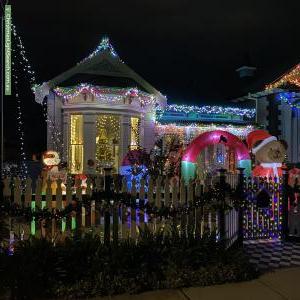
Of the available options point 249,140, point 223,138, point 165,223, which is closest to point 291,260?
point 165,223

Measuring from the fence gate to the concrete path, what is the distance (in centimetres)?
223

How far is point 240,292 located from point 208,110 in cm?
1415

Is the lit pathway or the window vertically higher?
the window

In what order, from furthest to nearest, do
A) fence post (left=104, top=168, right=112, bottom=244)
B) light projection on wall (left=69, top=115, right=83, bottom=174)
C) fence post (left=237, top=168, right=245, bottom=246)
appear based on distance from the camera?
light projection on wall (left=69, top=115, right=83, bottom=174) → fence post (left=237, top=168, right=245, bottom=246) → fence post (left=104, top=168, right=112, bottom=244)

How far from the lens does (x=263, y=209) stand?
875 cm

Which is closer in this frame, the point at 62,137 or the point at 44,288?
the point at 44,288

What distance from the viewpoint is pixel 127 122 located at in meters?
17.0

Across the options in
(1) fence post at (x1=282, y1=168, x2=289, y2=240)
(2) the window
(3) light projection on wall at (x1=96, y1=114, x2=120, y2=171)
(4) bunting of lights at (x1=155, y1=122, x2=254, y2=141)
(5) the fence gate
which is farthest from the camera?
(4) bunting of lights at (x1=155, y1=122, x2=254, y2=141)

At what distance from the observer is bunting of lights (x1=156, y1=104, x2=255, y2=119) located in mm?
18781

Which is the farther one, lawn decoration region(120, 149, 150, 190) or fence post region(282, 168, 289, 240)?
lawn decoration region(120, 149, 150, 190)

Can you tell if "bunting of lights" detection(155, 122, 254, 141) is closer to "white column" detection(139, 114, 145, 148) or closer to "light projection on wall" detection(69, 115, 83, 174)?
"white column" detection(139, 114, 145, 148)

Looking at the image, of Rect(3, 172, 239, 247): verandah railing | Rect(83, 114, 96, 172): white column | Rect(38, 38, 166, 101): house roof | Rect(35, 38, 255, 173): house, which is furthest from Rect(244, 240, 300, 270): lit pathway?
Rect(38, 38, 166, 101): house roof

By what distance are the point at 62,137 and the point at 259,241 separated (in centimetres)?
998

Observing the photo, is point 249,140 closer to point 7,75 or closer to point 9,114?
point 7,75
